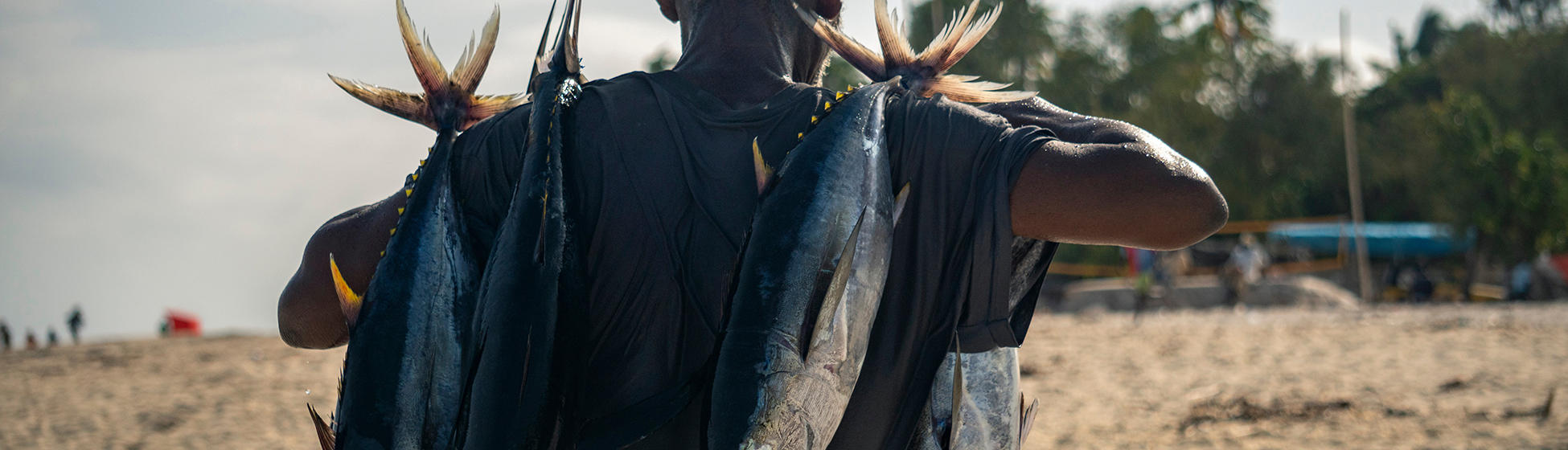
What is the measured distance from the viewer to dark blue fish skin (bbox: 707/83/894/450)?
152 cm

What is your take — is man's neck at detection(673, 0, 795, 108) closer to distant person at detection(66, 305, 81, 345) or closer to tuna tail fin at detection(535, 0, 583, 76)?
tuna tail fin at detection(535, 0, 583, 76)

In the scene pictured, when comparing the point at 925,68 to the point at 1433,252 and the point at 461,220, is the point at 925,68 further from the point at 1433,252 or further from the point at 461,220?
the point at 1433,252

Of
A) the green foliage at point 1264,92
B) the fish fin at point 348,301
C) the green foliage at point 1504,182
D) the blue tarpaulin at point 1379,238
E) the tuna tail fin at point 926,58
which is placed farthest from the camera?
the green foliage at point 1264,92

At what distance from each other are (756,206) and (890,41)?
17.7 inches

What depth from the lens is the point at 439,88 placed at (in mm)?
2002

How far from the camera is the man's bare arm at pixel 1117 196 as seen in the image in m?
1.54

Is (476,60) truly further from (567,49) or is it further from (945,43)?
(945,43)

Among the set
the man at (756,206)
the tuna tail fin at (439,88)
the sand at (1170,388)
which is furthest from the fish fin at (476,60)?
the sand at (1170,388)

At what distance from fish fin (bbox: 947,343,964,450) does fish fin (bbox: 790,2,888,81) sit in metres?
0.52

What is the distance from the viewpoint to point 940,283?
5.52ft

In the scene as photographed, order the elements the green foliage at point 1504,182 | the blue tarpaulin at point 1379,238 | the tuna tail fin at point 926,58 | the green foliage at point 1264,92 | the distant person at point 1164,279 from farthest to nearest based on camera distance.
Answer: the green foliage at point 1264,92, the blue tarpaulin at point 1379,238, the green foliage at point 1504,182, the distant person at point 1164,279, the tuna tail fin at point 926,58

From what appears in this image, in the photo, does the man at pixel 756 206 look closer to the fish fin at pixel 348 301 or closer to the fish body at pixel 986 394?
the fish body at pixel 986 394

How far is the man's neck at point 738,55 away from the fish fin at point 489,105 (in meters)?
0.38

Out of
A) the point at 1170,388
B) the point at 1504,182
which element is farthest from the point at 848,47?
the point at 1504,182
